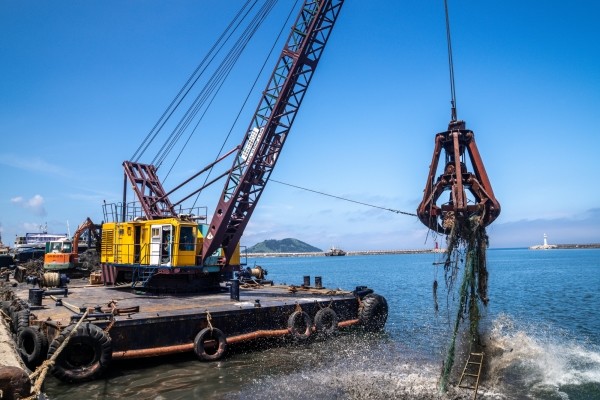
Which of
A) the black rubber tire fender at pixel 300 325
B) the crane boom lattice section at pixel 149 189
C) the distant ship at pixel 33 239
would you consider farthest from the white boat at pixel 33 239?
the black rubber tire fender at pixel 300 325

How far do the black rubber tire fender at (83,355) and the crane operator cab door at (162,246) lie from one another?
735 cm

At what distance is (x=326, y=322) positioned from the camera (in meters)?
17.9

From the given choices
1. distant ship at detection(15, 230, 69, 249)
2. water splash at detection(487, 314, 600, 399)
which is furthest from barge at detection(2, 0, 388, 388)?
distant ship at detection(15, 230, 69, 249)

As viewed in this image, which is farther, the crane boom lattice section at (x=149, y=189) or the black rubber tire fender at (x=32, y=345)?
the crane boom lattice section at (x=149, y=189)

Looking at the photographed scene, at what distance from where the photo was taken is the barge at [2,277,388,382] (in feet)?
41.2

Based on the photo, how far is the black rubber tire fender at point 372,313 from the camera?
1944 centimetres

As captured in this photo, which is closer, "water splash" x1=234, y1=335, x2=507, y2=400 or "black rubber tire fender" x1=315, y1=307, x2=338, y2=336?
"water splash" x1=234, y1=335, x2=507, y2=400

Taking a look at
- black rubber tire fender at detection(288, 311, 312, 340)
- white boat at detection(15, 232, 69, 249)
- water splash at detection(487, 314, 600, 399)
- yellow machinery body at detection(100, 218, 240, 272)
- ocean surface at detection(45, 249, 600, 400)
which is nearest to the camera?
ocean surface at detection(45, 249, 600, 400)

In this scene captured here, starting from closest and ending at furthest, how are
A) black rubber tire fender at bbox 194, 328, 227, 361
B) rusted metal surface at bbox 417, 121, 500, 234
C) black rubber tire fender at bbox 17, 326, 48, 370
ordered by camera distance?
rusted metal surface at bbox 417, 121, 500, 234 → black rubber tire fender at bbox 17, 326, 48, 370 → black rubber tire fender at bbox 194, 328, 227, 361

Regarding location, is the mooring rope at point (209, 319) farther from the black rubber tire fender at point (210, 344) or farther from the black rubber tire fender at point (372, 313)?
the black rubber tire fender at point (372, 313)

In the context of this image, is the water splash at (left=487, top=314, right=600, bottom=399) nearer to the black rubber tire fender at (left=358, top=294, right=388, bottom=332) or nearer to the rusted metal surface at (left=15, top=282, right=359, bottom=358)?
the black rubber tire fender at (left=358, top=294, right=388, bottom=332)

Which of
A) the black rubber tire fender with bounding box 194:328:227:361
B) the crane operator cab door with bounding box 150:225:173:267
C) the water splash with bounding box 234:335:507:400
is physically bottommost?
the water splash with bounding box 234:335:507:400

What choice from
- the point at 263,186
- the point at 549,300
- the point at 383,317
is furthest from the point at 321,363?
the point at 549,300

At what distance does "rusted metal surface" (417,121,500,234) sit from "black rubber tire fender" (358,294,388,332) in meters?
9.20
